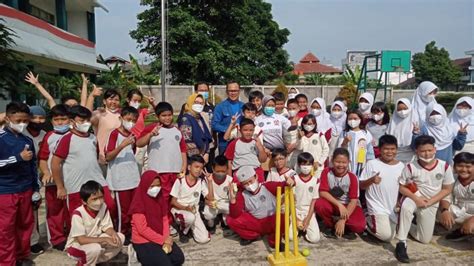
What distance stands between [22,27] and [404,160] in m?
12.8

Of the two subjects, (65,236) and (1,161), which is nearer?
(1,161)

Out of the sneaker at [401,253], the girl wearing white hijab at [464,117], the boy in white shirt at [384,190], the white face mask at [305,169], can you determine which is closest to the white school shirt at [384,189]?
the boy in white shirt at [384,190]

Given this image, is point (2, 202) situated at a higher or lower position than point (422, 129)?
lower

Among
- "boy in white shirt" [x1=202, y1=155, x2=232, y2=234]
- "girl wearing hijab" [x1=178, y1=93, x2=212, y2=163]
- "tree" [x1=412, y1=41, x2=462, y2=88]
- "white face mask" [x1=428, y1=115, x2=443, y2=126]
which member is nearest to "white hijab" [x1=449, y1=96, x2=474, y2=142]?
"white face mask" [x1=428, y1=115, x2=443, y2=126]

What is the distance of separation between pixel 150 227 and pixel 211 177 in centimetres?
111

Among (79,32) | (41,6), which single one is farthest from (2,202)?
(79,32)

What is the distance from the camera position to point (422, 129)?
16.6 ft

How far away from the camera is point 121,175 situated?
12.9ft

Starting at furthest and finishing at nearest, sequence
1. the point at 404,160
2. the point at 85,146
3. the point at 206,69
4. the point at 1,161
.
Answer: the point at 206,69
the point at 404,160
the point at 85,146
the point at 1,161

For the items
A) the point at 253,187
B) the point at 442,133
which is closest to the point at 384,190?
the point at 442,133

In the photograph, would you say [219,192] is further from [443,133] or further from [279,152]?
[443,133]

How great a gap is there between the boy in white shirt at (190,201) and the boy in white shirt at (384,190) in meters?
1.86

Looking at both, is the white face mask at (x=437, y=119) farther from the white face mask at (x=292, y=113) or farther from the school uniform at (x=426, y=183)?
the white face mask at (x=292, y=113)

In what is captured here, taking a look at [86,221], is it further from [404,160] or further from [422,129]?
[422,129]
